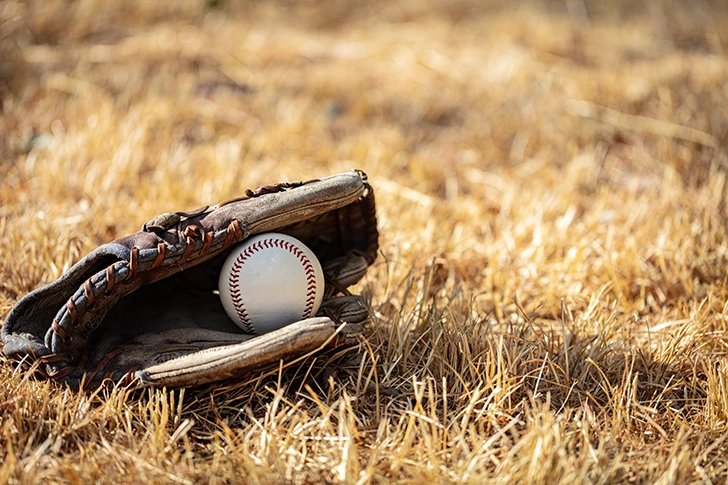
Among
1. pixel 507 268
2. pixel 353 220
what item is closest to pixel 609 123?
pixel 507 268

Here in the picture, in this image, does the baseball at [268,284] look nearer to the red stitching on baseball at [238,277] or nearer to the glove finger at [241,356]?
the red stitching on baseball at [238,277]

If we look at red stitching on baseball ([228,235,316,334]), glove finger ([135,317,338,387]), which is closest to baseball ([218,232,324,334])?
red stitching on baseball ([228,235,316,334])

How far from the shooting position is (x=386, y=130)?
4.36 metres

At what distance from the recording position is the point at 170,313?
2174 millimetres

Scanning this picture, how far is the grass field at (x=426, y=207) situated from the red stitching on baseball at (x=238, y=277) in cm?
17

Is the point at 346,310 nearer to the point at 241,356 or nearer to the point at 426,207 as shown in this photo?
the point at 241,356

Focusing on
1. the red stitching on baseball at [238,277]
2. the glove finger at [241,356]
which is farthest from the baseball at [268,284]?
the glove finger at [241,356]

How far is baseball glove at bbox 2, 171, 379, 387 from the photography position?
183 centimetres

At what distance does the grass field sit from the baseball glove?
0.10 metres

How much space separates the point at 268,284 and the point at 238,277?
0.10 m

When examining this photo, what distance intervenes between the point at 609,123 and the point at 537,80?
2.79 feet

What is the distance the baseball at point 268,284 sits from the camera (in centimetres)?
195

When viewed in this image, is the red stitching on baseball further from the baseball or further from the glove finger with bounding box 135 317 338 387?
the glove finger with bounding box 135 317 338 387

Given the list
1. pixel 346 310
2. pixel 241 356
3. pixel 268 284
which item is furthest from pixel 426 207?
pixel 241 356
